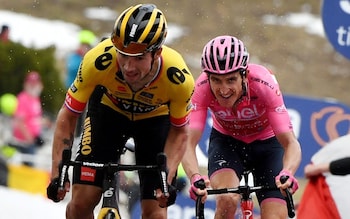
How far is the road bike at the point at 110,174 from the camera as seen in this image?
25.3 feet

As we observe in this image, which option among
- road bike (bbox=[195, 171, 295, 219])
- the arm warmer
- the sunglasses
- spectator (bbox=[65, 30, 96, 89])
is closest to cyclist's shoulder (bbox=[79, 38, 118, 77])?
the sunglasses

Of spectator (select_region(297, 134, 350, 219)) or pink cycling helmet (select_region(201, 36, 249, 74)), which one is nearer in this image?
pink cycling helmet (select_region(201, 36, 249, 74))

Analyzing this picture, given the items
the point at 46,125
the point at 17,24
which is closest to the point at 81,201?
the point at 46,125

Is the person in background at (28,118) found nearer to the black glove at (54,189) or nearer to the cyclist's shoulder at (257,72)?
the cyclist's shoulder at (257,72)

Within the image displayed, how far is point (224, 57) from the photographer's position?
8.48 m

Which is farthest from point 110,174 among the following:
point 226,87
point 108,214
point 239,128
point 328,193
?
point 328,193

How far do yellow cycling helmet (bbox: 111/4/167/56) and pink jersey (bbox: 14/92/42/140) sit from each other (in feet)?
24.8

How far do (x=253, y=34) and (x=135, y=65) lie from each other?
22908 millimetres

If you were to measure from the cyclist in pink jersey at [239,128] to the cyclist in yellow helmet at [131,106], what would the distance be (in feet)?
0.99

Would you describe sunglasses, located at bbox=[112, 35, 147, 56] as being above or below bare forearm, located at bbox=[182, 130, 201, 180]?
above

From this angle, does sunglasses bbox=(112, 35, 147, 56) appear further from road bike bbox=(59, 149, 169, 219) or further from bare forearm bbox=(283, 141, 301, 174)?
bare forearm bbox=(283, 141, 301, 174)

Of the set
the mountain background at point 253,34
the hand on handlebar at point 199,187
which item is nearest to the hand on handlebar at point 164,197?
the hand on handlebar at point 199,187

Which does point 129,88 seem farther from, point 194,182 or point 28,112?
point 28,112

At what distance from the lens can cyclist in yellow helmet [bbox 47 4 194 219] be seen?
311 inches
